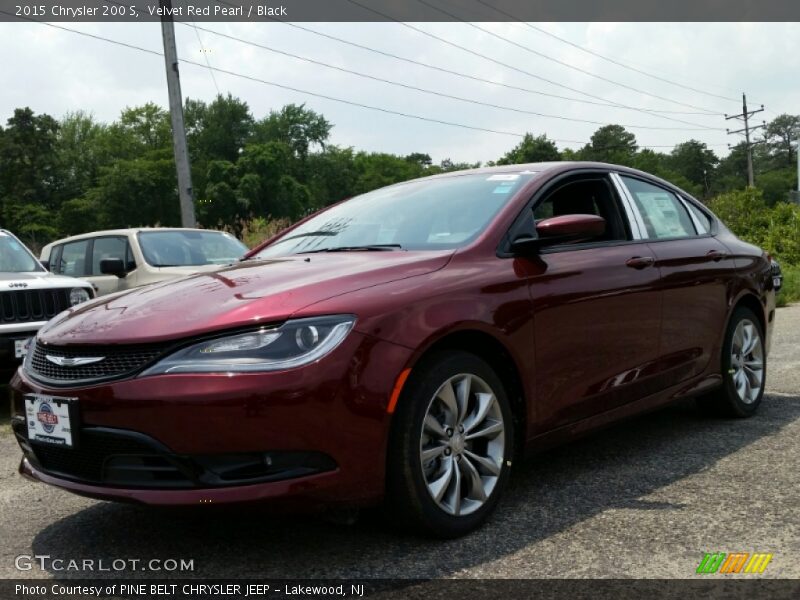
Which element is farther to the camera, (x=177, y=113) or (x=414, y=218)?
(x=177, y=113)

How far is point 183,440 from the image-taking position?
104 inches

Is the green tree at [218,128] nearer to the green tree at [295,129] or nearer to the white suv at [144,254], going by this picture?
the green tree at [295,129]

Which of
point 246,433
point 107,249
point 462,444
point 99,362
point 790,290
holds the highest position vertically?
point 107,249

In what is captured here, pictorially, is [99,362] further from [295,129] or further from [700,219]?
[295,129]

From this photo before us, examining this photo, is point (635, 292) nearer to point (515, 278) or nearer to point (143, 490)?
point (515, 278)

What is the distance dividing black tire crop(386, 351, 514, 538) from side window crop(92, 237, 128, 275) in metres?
6.37

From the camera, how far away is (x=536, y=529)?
3.19m

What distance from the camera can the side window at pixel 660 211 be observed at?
4516mm

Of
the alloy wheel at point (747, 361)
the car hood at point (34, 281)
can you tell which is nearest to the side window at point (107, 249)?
the car hood at point (34, 281)

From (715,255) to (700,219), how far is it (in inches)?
13.1

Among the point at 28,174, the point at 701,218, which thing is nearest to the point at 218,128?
the point at 28,174

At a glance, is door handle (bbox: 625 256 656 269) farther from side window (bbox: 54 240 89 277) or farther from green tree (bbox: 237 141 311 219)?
green tree (bbox: 237 141 311 219)

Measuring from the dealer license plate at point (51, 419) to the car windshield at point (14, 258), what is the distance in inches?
186

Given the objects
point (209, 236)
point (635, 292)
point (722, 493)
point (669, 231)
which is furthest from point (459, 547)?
point (209, 236)
